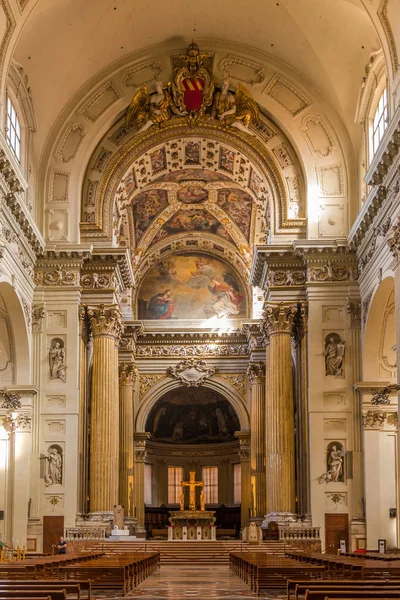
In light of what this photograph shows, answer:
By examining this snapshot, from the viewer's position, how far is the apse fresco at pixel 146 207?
45.5 meters

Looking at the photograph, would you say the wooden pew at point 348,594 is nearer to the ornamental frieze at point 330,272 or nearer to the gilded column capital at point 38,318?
the ornamental frieze at point 330,272

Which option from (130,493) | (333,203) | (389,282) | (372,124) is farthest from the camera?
(130,493)

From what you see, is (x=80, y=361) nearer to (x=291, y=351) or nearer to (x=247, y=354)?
(x=291, y=351)

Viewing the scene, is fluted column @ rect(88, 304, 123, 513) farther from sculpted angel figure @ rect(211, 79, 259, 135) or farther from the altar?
sculpted angel figure @ rect(211, 79, 259, 135)

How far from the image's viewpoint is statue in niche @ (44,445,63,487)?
112 ft

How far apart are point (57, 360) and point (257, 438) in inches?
563

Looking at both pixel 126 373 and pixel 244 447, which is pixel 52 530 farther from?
pixel 244 447

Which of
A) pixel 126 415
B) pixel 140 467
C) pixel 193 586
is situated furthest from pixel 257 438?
pixel 193 586

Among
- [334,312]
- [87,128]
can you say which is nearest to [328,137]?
[334,312]

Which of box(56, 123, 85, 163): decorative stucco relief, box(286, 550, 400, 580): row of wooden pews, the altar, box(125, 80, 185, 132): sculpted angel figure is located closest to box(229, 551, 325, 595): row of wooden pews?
box(286, 550, 400, 580): row of wooden pews

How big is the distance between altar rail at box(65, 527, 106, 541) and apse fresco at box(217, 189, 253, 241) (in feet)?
57.0

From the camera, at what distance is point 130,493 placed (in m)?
44.7

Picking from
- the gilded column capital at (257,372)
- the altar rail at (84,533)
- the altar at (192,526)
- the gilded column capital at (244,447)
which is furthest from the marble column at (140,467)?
the altar rail at (84,533)

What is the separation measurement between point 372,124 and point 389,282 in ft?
20.3
